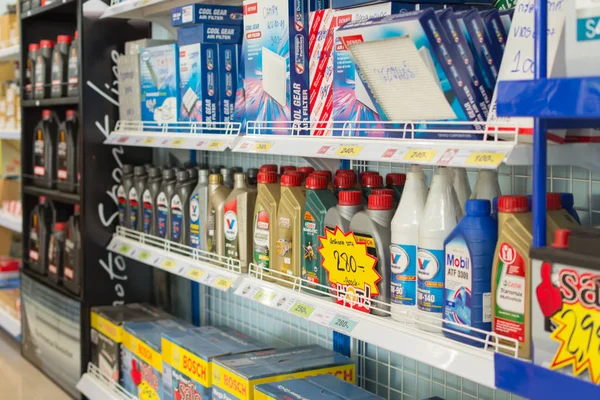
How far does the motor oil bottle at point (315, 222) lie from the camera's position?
2.20 m

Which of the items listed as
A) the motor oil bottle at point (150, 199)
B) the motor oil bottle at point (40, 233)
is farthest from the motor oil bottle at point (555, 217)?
the motor oil bottle at point (40, 233)

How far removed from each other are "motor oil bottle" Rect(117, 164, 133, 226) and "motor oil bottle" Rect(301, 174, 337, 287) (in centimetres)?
146

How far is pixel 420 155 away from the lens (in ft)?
5.60

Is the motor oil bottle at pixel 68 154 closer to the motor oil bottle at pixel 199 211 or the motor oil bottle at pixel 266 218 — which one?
the motor oil bottle at pixel 199 211

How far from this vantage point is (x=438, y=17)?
167 centimetres

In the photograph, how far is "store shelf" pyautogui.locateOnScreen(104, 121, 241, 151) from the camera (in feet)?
8.60

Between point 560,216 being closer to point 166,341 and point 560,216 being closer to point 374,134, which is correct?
point 374,134

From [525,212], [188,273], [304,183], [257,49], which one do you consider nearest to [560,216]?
[525,212]

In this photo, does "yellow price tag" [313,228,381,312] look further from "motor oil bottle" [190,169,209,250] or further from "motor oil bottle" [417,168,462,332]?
"motor oil bottle" [190,169,209,250]

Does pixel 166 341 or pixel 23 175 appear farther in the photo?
pixel 23 175

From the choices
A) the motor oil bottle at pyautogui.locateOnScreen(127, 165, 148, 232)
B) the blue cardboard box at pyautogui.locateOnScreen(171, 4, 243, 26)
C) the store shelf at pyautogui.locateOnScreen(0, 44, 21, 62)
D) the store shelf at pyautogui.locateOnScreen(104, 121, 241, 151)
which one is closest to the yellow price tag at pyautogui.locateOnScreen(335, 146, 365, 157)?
the store shelf at pyautogui.locateOnScreen(104, 121, 241, 151)

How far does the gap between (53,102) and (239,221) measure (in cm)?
175

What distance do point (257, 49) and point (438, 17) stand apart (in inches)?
34.6

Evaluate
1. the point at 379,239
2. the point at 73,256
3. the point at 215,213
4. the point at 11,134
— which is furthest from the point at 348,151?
the point at 11,134
